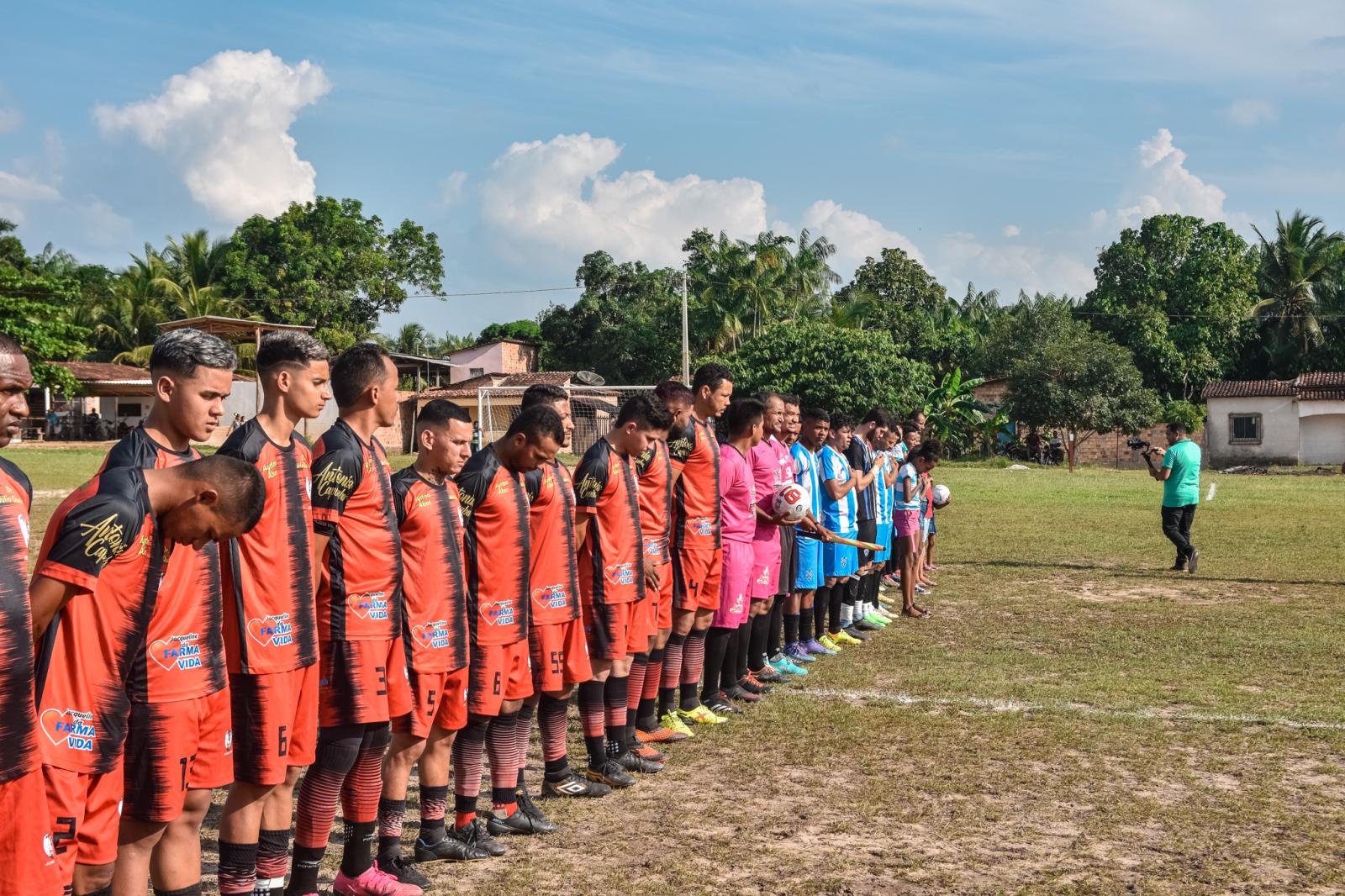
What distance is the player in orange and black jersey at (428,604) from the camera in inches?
196

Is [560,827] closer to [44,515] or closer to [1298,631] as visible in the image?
[1298,631]

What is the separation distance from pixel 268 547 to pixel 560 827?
2.36 m

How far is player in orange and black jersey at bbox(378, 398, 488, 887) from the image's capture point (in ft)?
16.4

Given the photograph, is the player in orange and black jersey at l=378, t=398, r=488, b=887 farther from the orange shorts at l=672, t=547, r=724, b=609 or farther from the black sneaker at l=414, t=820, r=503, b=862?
the orange shorts at l=672, t=547, r=724, b=609

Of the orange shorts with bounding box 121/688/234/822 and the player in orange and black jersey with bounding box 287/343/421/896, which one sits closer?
the orange shorts with bounding box 121/688/234/822

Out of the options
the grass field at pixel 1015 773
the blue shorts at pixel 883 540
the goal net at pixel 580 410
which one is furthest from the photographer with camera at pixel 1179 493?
the goal net at pixel 580 410

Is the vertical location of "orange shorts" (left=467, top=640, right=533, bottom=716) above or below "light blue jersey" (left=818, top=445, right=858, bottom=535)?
below

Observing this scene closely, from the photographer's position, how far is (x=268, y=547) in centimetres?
416

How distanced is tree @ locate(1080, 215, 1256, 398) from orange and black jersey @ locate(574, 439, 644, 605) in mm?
48569

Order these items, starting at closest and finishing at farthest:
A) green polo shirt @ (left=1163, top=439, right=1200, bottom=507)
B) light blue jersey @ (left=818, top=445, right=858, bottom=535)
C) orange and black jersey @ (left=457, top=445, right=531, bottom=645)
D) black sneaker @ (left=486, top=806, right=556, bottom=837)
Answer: orange and black jersey @ (left=457, top=445, right=531, bottom=645)
black sneaker @ (left=486, top=806, right=556, bottom=837)
light blue jersey @ (left=818, top=445, right=858, bottom=535)
green polo shirt @ (left=1163, top=439, right=1200, bottom=507)

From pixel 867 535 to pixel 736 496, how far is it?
3792 millimetres

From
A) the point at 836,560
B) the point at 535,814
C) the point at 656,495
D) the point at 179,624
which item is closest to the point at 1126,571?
the point at 836,560

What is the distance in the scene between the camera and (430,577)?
5.04 metres

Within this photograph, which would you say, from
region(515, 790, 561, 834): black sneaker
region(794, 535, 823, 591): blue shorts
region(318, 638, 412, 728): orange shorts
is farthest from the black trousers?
region(318, 638, 412, 728): orange shorts
